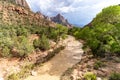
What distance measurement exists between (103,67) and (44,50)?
978 centimetres

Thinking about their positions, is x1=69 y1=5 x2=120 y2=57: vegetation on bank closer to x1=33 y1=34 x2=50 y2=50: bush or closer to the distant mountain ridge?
x1=33 y1=34 x2=50 y2=50: bush

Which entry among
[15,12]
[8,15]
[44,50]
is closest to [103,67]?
[44,50]

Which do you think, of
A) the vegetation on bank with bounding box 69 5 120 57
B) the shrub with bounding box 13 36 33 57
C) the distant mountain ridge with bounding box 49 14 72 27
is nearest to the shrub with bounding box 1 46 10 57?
the shrub with bounding box 13 36 33 57

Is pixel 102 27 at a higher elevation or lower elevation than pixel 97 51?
higher

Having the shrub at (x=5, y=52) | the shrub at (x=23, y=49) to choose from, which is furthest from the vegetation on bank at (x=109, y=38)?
the shrub at (x=5, y=52)

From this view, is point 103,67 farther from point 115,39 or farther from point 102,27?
point 102,27

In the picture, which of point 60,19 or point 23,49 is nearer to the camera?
point 23,49

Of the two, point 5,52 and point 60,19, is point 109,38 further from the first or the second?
point 60,19

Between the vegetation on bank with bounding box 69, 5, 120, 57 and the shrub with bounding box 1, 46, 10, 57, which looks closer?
the shrub with bounding box 1, 46, 10, 57

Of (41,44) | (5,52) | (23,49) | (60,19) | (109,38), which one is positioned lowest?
(5,52)

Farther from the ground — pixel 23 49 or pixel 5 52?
pixel 23 49

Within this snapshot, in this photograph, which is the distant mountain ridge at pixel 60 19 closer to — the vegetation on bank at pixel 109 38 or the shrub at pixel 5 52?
the vegetation on bank at pixel 109 38

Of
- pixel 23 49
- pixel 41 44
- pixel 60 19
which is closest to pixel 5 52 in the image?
pixel 23 49

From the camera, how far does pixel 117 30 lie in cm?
2088
